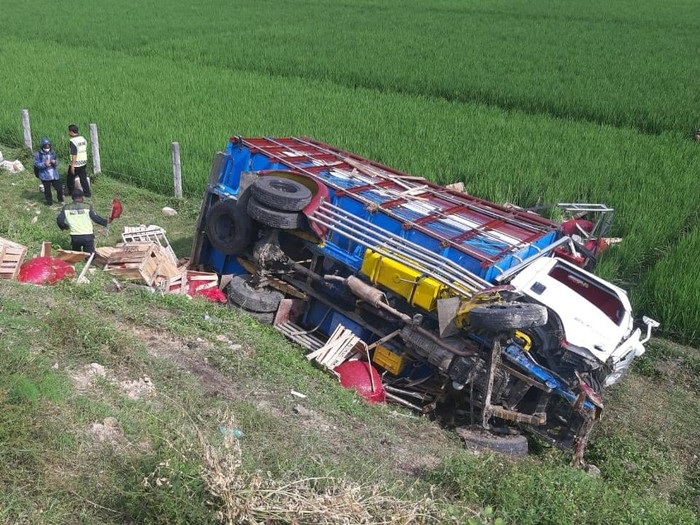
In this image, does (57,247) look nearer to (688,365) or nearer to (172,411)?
(172,411)

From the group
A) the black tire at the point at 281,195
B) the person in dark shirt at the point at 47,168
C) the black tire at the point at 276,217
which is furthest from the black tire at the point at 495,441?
the person in dark shirt at the point at 47,168

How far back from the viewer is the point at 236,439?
4520 mm

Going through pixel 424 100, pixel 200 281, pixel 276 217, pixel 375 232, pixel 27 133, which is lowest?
pixel 27 133

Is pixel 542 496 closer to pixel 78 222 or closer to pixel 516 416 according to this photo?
pixel 516 416

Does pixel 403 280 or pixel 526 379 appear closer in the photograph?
pixel 526 379

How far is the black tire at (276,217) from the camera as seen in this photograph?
7.91 metres

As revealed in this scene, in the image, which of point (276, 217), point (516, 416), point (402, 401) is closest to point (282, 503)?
point (516, 416)

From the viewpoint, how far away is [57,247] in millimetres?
9680

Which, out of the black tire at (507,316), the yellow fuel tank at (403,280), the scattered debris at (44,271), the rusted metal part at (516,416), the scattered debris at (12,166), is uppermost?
the black tire at (507,316)

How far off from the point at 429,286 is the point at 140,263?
12.9ft

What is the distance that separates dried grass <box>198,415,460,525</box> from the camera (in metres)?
3.81

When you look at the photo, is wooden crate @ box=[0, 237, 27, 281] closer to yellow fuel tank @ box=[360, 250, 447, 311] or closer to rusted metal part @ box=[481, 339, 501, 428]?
yellow fuel tank @ box=[360, 250, 447, 311]

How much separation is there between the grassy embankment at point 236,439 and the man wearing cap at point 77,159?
13.9 ft

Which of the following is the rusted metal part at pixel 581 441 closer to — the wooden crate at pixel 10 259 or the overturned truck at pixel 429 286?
the overturned truck at pixel 429 286
